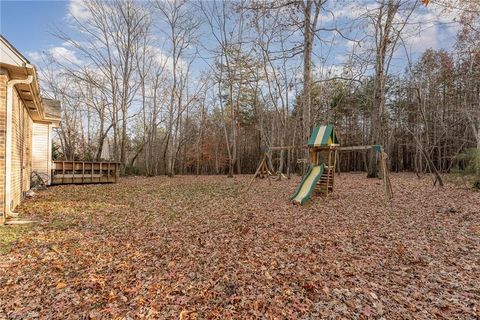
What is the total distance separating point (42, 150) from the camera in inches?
436

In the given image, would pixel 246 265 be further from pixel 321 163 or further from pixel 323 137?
pixel 321 163

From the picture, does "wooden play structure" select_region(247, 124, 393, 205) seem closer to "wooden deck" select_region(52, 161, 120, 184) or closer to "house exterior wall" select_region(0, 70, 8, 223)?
"house exterior wall" select_region(0, 70, 8, 223)

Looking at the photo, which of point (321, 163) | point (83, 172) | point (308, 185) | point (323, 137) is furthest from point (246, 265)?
point (83, 172)

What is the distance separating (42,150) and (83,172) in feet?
6.27

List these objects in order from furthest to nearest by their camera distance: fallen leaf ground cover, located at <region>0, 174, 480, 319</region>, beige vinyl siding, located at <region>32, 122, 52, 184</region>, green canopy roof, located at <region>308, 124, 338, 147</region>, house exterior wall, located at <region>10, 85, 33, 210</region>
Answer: beige vinyl siding, located at <region>32, 122, 52, 184</region>
green canopy roof, located at <region>308, 124, 338, 147</region>
house exterior wall, located at <region>10, 85, 33, 210</region>
fallen leaf ground cover, located at <region>0, 174, 480, 319</region>

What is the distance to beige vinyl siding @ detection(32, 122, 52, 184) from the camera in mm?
10820

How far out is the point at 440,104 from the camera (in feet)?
64.8

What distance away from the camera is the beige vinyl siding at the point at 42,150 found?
35.5 feet

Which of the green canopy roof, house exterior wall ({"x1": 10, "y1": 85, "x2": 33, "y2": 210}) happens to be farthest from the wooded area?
house exterior wall ({"x1": 10, "y1": 85, "x2": 33, "y2": 210})

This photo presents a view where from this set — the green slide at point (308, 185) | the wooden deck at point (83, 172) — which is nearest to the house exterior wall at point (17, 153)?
the wooden deck at point (83, 172)

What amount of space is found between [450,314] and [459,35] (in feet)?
59.8

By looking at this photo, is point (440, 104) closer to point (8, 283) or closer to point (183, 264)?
point (183, 264)

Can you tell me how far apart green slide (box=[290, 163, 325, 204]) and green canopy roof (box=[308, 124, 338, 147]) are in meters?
0.77

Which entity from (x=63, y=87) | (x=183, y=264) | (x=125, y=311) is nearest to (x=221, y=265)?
(x=183, y=264)
